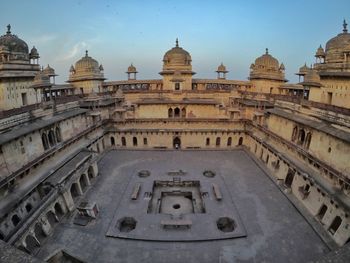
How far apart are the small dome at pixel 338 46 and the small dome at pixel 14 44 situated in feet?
116

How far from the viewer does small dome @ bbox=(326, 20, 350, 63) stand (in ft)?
89.7

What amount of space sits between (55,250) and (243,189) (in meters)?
16.4

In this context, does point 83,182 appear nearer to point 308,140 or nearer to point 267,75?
point 308,140

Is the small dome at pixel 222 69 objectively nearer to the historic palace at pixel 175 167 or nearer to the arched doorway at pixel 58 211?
the historic palace at pixel 175 167

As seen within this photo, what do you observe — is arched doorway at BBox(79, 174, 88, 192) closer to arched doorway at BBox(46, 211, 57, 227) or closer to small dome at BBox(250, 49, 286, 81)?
arched doorway at BBox(46, 211, 57, 227)

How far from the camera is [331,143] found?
63.4 ft

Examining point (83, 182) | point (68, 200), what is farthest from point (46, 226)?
point (83, 182)

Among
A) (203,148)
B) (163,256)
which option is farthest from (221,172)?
(163,256)

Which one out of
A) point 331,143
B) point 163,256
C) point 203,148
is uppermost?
point 331,143

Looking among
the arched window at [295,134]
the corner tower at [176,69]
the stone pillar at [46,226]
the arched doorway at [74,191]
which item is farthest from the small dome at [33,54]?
the arched window at [295,134]

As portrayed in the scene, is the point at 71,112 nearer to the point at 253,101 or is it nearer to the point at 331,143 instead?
the point at 253,101

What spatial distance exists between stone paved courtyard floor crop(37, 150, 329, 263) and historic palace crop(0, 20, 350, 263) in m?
A: 0.09

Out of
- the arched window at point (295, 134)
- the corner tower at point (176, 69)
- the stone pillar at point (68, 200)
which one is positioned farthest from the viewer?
the corner tower at point (176, 69)

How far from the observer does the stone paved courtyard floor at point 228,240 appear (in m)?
15.5
